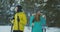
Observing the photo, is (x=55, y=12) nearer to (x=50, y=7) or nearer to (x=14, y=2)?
(x=50, y=7)

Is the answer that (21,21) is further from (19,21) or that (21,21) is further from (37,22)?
(37,22)

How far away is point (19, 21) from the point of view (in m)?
2.95

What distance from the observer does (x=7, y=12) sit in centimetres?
305

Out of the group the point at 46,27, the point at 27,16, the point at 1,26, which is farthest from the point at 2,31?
the point at 46,27

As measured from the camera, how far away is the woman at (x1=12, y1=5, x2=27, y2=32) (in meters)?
2.92

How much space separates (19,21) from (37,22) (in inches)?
11.5

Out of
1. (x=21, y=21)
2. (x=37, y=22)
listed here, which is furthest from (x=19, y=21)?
(x=37, y=22)

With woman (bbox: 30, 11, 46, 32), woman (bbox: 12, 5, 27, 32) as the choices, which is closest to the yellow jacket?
woman (bbox: 12, 5, 27, 32)

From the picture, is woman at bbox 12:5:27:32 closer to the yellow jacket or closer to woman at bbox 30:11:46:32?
the yellow jacket

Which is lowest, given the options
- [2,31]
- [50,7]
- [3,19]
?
[2,31]

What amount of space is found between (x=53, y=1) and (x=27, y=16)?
492mm

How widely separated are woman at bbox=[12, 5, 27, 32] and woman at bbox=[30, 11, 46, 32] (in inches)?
5.0

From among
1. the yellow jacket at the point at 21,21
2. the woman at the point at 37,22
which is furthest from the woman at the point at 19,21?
the woman at the point at 37,22

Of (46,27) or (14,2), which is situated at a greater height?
(14,2)
